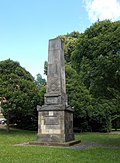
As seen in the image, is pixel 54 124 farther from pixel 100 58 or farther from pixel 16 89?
pixel 16 89

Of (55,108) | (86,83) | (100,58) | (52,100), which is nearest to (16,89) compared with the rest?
(52,100)

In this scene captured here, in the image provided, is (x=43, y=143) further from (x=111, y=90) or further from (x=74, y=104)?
(x=74, y=104)

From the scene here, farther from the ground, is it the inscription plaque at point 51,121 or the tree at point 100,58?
the tree at point 100,58

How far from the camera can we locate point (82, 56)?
16531 millimetres

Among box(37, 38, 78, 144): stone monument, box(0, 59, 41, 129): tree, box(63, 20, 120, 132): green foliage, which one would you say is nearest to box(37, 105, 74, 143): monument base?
box(37, 38, 78, 144): stone monument

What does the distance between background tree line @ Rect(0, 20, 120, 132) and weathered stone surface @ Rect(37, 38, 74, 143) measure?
3.75 ft

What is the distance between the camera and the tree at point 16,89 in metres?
22.9

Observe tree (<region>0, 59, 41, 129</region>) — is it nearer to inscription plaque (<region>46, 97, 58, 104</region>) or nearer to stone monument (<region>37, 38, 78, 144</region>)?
inscription plaque (<region>46, 97, 58, 104</region>)

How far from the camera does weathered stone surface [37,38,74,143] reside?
54.3ft

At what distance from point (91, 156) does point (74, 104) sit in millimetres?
15544

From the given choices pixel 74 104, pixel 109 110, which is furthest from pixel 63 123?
pixel 109 110

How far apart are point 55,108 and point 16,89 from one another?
25.9ft

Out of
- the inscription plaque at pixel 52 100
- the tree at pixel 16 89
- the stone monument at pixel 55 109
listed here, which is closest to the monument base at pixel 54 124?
the stone monument at pixel 55 109

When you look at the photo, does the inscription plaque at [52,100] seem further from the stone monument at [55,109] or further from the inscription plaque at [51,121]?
the inscription plaque at [51,121]
